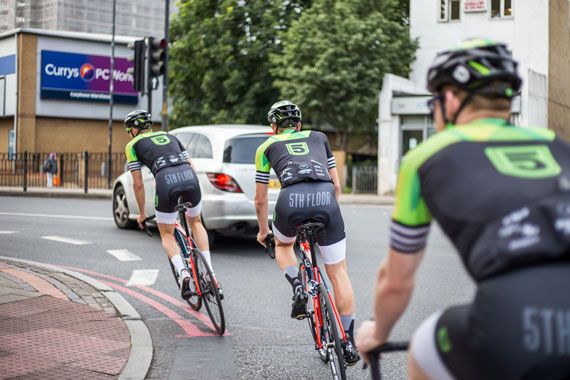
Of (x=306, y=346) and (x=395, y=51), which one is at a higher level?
(x=395, y=51)

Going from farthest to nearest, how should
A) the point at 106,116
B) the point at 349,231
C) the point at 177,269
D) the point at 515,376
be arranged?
the point at 106,116
the point at 349,231
the point at 177,269
the point at 515,376

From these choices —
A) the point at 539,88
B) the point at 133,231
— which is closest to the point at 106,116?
the point at 539,88

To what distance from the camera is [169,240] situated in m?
7.28

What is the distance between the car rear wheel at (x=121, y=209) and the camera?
13891 millimetres

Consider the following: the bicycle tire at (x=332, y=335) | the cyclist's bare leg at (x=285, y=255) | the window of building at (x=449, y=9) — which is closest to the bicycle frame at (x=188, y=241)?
the cyclist's bare leg at (x=285, y=255)

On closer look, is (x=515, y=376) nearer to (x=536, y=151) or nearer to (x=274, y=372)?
(x=536, y=151)

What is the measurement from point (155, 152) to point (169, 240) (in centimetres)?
82

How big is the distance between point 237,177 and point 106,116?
37.1 metres

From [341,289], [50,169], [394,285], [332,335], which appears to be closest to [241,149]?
[341,289]

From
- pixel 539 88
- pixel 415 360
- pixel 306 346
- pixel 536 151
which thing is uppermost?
pixel 539 88

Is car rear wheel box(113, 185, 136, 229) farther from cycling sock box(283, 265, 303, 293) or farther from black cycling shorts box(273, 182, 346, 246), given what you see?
black cycling shorts box(273, 182, 346, 246)

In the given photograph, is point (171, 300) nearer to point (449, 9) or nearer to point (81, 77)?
point (449, 9)

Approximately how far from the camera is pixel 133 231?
13.8 m

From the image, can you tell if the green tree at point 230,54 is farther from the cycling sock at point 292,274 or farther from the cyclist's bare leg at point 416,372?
the cyclist's bare leg at point 416,372
